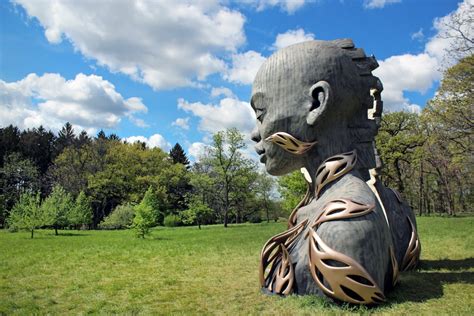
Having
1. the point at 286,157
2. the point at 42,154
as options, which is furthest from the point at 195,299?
the point at 42,154

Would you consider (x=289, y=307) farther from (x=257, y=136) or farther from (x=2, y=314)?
(x=2, y=314)

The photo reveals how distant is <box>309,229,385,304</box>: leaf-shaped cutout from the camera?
16.1 feet

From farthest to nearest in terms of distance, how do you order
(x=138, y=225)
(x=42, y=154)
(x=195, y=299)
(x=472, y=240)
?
1. (x=42, y=154)
2. (x=138, y=225)
3. (x=472, y=240)
4. (x=195, y=299)

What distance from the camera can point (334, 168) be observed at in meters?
6.12

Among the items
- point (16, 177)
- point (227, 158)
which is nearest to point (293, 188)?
point (227, 158)

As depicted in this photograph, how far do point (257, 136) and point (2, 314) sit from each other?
5078mm

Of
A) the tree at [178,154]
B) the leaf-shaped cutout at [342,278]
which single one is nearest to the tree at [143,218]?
the leaf-shaped cutout at [342,278]

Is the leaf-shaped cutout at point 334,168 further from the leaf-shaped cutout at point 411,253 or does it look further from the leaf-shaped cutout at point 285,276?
the leaf-shaped cutout at point 411,253

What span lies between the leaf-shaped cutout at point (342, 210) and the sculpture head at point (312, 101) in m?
1.13

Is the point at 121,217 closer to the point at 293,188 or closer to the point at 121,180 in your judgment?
the point at 121,180

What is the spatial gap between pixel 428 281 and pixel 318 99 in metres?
3.85

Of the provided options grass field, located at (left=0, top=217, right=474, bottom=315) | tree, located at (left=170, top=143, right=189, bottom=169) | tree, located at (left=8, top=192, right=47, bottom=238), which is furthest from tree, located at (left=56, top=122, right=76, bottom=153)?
grass field, located at (left=0, top=217, right=474, bottom=315)

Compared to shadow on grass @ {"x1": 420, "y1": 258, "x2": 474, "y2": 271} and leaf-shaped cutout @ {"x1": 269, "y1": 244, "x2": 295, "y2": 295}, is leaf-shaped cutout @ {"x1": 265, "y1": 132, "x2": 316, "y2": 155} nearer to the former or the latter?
leaf-shaped cutout @ {"x1": 269, "y1": 244, "x2": 295, "y2": 295}

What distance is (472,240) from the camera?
40.2 ft
